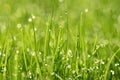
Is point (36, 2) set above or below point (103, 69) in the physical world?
above

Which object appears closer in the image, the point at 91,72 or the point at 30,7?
the point at 91,72

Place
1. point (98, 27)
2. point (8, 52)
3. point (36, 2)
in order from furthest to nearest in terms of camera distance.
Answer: point (36, 2) < point (98, 27) < point (8, 52)

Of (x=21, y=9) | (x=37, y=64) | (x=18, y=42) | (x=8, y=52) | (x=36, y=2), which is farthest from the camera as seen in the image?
(x=36, y=2)

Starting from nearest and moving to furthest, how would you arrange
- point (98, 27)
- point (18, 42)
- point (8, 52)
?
1. point (8, 52)
2. point (18, 42)
3. point (98, 27)

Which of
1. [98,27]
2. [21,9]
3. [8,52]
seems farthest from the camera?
[21,9]

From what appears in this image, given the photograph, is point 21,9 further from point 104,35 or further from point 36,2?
point 104,35

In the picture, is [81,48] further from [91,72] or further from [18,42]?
[18,42]

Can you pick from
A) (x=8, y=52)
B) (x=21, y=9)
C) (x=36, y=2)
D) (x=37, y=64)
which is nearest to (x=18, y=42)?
(x=8, y=52)

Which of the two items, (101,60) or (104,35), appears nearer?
(101,60)

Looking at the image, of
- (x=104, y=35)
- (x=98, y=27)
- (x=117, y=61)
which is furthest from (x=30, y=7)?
(x=117, y=61)
